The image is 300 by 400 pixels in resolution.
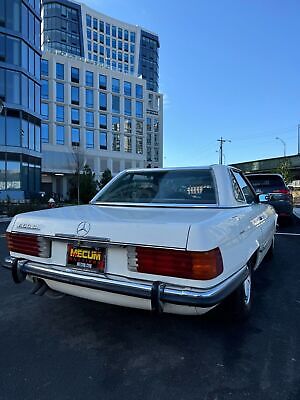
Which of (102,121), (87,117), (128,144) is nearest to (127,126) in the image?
(128,144)

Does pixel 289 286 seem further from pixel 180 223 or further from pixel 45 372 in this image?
pixel 45 372

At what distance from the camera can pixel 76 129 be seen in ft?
178

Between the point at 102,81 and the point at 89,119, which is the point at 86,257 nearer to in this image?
the point at 89,119

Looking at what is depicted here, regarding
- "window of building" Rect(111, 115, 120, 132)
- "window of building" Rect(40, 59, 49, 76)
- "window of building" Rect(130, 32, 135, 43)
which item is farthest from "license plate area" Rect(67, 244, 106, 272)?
"window of building" Rect(130, 32, 135, 43)

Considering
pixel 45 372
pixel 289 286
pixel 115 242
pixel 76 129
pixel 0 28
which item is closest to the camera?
pixel 45 372

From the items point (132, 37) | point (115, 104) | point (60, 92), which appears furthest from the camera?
→ point (132, 37)

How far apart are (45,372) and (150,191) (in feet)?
7.30

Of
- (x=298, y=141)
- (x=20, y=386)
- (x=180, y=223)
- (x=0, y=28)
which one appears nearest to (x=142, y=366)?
(x=20, y=386)

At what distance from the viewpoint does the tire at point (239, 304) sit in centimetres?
323

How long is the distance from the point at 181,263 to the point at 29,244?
1.55 metres

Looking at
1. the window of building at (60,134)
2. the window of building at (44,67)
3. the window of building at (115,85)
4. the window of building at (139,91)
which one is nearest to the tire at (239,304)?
the window of building at (60,134)

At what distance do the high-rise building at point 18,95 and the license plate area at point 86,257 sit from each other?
2493cm

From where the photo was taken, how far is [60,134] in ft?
172

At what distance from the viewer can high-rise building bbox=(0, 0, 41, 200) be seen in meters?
26.6
